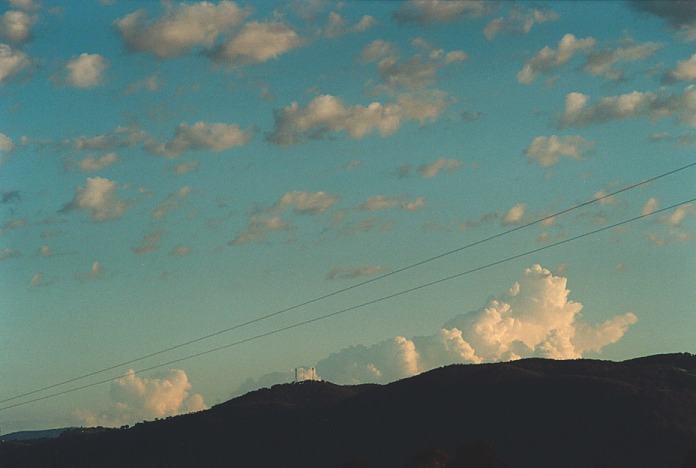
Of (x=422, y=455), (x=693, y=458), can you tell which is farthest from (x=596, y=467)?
(x=422, y=455)

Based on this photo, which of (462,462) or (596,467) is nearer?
(596,467)

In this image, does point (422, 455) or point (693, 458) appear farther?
point (422, 455)

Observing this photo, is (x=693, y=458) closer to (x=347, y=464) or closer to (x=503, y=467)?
(x=503, y=467)

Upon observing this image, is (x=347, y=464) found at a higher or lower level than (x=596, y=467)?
higher

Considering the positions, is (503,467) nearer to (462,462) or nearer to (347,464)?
(462,462)

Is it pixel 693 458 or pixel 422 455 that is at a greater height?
pixel 422 455

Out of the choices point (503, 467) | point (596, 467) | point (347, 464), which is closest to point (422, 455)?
point (347, 464)

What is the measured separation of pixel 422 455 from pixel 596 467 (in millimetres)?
38974

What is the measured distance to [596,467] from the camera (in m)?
126

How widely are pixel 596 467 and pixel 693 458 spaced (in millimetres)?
12063

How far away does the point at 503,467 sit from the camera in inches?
5354

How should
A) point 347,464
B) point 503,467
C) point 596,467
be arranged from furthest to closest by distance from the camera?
point 347,464
point 503,467
point 596,467

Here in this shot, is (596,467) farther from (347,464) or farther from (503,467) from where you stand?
(347,464)

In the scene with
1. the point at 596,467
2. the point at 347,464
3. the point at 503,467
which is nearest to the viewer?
the point at 596,467
